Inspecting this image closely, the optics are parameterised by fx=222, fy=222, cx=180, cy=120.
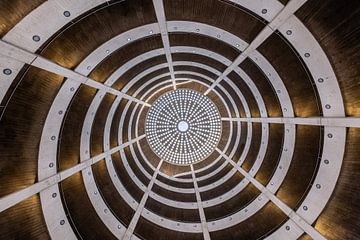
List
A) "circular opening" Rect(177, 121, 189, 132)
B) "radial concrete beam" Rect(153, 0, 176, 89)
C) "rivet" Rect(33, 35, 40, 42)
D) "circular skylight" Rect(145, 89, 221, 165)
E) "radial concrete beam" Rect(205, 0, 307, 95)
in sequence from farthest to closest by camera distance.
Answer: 1. "circular opening" Rect(177, 121, 189, 132)
2. "circular skylight" Rect(145, 89, 221, 165)
3. "radial concrete beam" Rect(153, 0, 176, 89)
4. "radial concrete beam" Rect(205, 0, 307, 95)
5. "rivet" Rect(33, 35, 40, 42)

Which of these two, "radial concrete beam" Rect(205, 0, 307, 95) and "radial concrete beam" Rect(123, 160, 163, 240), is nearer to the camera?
"radial concrete beam" Rect(205, 0, 307, 95)

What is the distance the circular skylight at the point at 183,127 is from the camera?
2938 centimetres

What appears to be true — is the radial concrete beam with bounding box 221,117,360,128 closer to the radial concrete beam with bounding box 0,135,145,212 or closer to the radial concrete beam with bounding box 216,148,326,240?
the radial concrete beam with bounding box 216,148,326,240

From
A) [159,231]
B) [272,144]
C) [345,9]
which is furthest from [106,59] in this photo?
[159,231]

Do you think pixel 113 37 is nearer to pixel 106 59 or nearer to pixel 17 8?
pixel 106 59

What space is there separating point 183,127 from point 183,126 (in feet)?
0.49

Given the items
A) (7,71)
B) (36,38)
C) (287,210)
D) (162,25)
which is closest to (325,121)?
(287,210)

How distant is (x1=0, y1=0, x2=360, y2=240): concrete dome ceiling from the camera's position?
34.7 ft

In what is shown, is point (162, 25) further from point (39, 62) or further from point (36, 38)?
point (39, 62)

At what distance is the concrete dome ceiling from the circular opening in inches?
435

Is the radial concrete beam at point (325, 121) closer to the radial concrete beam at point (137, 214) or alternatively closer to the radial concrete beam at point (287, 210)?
the radial concrete beam at point (287, 210)

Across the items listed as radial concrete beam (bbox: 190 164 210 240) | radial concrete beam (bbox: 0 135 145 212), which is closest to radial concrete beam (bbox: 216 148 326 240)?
radial concrete beam (bbox: 190 164 210 240)

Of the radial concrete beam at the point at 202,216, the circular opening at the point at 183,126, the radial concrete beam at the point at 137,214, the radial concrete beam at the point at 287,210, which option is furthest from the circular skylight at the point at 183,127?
the radial concrete beam at the point at 287,210

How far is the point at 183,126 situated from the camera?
33219mm
